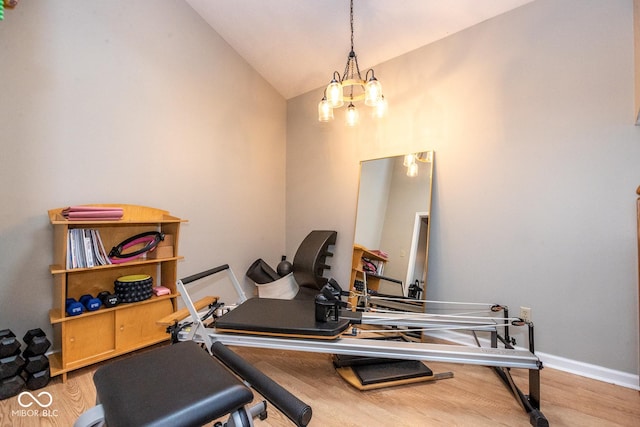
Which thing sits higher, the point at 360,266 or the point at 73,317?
the point at 360,266

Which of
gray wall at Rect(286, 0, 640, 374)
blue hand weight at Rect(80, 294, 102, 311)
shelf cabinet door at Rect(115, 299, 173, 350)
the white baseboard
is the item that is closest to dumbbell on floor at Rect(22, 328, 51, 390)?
blue hand weight at Rect(80, 294, 102, 311)

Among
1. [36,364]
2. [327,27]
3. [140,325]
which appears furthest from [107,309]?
[327,27]

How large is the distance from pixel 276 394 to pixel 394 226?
2.13 meters

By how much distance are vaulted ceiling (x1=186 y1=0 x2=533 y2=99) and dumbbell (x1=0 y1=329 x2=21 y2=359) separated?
2924mm

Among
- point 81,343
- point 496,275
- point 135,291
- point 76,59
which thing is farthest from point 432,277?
point 76,59

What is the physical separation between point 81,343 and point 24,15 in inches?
85.2

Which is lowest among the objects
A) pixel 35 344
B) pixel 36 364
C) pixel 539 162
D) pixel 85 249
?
pixel 36 364

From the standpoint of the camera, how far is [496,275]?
7.43 feet

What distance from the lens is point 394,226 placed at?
2723mm

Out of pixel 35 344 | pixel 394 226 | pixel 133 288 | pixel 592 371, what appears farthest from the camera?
pixel 394 226

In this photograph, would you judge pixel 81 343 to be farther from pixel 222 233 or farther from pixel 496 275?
pixel 496 275

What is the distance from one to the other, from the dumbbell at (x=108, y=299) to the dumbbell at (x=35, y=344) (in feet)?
1.13

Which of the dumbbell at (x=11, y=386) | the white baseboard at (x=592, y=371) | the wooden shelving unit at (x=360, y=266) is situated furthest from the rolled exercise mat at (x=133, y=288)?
the white baseboard at (x=592, y=371)

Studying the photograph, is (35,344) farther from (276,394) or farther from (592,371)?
(592,371)
